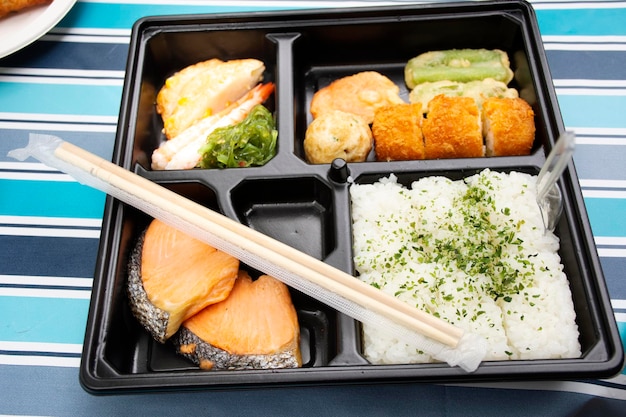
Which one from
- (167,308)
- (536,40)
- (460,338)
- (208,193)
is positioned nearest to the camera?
(460,338)

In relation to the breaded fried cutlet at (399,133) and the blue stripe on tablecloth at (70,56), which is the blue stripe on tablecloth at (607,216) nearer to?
the breaded fried cutlet at (399,133)

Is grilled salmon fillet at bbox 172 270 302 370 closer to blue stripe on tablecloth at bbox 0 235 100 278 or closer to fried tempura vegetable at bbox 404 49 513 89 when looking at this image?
blue stripe on tablecloth at bbox 0 235 100 278

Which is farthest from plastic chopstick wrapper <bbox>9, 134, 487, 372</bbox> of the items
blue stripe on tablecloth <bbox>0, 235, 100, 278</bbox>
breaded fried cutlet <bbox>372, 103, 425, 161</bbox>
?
breaded fried cutlet <bbox>372, 103, 425, 161</bbox>

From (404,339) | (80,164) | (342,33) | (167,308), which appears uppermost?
(342,33)

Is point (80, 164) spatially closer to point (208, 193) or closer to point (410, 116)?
point (208, 193)

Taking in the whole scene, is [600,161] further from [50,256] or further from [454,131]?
[50,256]

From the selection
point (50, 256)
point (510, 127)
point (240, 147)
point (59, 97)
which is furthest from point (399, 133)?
point (59, 97)

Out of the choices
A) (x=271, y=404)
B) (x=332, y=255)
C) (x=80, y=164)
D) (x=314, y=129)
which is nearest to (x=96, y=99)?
(x=80, y=164)

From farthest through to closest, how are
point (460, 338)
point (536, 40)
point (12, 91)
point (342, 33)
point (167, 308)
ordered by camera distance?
1. point (12, 91)
2. point (342, 33)
3. point (536, 40)
4. point (167, 308)
5. point (460, 338)
